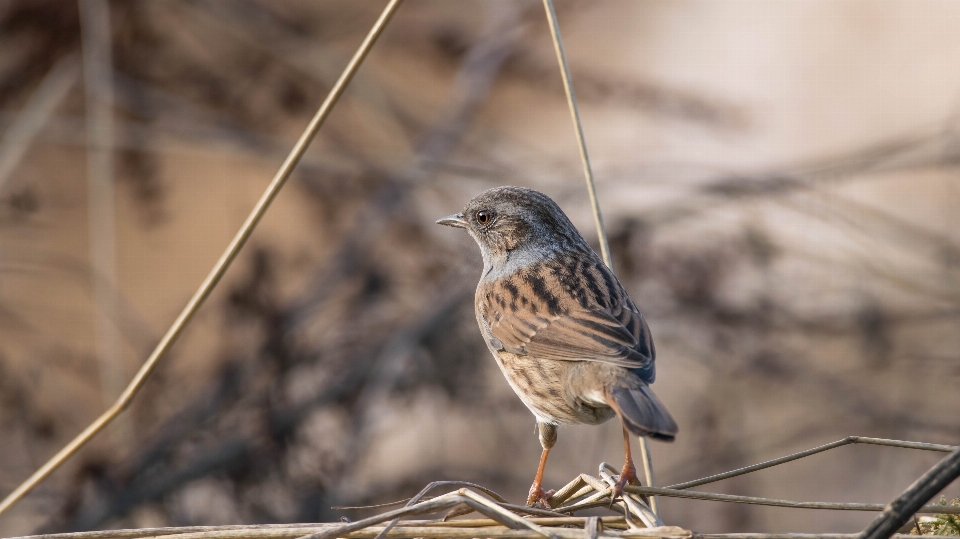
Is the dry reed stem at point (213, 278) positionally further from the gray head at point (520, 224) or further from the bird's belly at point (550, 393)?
the gray head at point (520, 224)

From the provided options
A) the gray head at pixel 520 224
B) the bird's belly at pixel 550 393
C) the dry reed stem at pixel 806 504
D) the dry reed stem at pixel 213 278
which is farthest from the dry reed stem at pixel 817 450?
the gray head at pixel 520 224

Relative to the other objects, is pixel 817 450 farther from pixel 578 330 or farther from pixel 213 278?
pixel 213 278

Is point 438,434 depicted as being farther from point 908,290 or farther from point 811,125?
point 811,125

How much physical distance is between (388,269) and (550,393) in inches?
102

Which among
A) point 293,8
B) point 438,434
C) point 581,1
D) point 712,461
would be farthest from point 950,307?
point 293,8

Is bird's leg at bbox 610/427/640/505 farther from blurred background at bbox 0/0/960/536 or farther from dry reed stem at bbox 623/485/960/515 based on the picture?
blurred background at bbox 0/0/960/536

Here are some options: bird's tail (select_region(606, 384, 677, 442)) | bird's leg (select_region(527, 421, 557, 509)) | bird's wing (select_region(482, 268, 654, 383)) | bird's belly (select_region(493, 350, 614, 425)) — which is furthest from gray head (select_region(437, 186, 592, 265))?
bird's tail (select_region(606, 384, 677, 442))

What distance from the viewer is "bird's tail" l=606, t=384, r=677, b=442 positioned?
185 cm

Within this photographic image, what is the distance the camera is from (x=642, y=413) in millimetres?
2010

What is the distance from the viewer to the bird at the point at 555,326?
7.86 ft

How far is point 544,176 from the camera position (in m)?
5.79

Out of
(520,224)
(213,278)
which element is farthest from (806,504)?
(520,224)

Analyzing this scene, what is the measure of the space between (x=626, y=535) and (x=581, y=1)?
609 cm

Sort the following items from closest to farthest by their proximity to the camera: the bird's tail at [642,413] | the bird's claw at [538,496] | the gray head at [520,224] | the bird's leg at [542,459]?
the bird's tail at [642,413], the bird's claw at [538,496], the bird's leg at [542,459], the gray head at [520,224]
